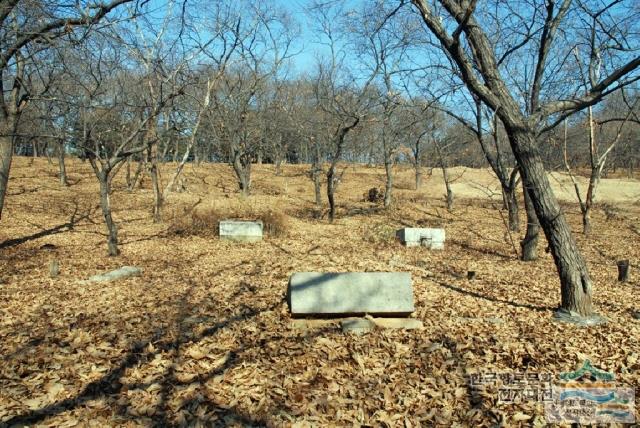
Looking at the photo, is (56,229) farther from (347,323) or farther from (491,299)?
(491,299)

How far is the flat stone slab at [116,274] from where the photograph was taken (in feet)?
24.2

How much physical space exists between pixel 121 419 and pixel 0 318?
313cm

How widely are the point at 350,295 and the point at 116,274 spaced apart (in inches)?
177

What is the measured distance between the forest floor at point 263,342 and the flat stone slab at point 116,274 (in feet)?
0.65

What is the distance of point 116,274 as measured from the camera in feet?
24.9

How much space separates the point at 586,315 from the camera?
17.7 ft

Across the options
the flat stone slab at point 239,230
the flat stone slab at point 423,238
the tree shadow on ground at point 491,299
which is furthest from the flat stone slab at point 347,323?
the flat stone slab at point 239,230

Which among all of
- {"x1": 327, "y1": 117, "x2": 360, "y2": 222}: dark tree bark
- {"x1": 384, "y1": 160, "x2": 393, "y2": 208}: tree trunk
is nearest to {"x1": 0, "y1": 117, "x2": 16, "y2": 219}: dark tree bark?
{"x1": 327, "y1": 117, "x2": 360, "y2": 222}: dark tree bark

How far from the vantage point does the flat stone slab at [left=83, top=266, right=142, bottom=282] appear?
7387 millimetres

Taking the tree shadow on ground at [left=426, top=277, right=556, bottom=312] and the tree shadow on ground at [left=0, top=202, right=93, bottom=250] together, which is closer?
the tree shadow on ground at [left=426, top=277, right=556, bottom=312]

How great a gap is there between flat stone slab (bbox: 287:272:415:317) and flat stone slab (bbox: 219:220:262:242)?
7336 mm

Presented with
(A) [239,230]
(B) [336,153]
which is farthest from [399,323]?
(B) [336,153]

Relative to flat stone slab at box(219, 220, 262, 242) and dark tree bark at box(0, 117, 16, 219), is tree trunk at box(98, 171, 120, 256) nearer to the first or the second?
dark tree bark at box(0, 117, 16, 219)

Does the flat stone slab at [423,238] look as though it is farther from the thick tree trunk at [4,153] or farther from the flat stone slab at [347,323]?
the thick tree trunk at [4,153]
